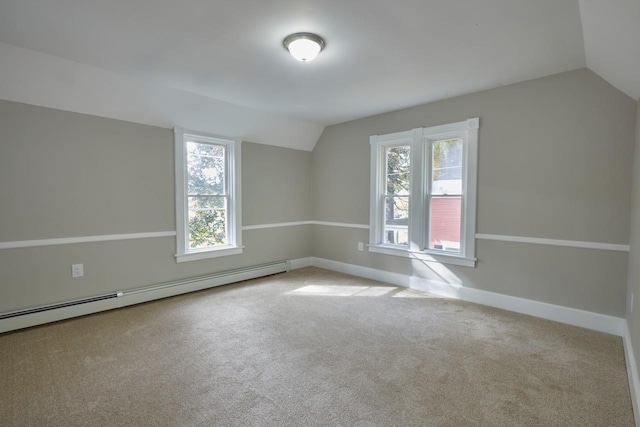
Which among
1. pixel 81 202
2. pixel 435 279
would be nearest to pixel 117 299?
pixel 81 202

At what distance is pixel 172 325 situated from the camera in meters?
2.99

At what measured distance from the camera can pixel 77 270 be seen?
10.5 ft

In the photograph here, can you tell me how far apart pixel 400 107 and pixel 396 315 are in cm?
272

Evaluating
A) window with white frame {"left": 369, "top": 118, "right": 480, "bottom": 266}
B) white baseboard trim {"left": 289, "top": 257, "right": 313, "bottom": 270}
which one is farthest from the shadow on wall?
white baseboard trim {"left": 289, "top": 257, "right": 313, "bottom": 270}

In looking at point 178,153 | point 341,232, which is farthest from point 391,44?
point 341,232

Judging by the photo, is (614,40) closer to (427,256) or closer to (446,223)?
(446,223)

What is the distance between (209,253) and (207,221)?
453 mm

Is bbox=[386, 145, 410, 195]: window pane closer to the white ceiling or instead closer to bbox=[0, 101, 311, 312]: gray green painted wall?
the white ceiling

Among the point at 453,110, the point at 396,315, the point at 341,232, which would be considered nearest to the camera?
the point at 396,315

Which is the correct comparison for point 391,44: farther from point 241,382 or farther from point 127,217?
point 127,217

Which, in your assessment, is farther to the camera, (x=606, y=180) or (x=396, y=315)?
(x=396, y=315)

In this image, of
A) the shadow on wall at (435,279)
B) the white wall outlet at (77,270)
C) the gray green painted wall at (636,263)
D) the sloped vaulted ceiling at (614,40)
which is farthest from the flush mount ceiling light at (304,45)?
the white wall outlet at (77,270)

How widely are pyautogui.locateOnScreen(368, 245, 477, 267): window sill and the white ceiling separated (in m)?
1.98

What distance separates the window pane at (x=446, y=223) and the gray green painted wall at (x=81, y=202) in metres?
3.03
